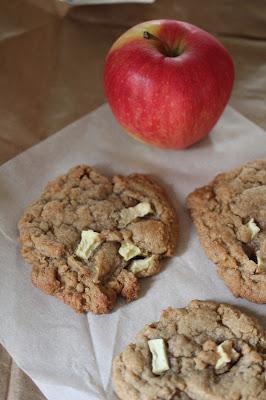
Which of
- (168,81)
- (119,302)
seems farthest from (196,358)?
(168,81)

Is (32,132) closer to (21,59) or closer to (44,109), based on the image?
(44,109)

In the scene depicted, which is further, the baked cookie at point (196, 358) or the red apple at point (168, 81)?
the red apple at point (168, 81)

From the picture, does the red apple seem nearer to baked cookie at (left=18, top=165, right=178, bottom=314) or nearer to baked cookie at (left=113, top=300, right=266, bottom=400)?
baked cookie at (left=18, top=165, right=178, bottom=314)

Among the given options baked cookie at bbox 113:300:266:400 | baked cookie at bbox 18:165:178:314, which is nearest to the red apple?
baked cookie at bbox 18:165:178:314

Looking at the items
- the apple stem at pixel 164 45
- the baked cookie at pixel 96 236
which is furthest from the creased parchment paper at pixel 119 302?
the apple stem at pixel 164 45

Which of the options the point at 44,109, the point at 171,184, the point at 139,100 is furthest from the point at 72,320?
the point at 44,109

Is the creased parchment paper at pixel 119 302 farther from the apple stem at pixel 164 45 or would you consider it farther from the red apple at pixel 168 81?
the apple stem at pixel 164 45

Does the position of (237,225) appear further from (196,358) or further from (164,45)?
(164,45)
